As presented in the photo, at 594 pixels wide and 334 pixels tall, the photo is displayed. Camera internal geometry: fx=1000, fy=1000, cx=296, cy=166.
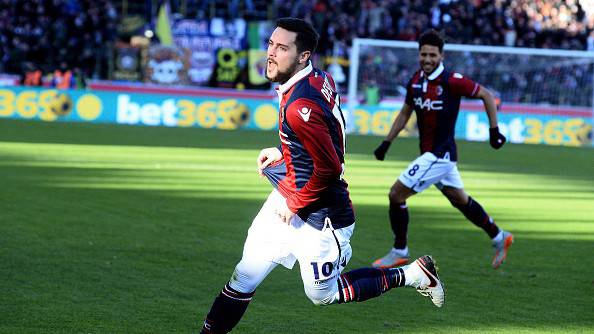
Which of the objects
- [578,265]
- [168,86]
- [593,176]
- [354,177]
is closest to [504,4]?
[168,86]

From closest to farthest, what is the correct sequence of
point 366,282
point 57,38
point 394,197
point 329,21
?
point 366,282, point 394,197, point 57,38, point 329,21

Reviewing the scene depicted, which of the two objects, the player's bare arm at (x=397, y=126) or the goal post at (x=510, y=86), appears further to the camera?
the goal post at (x=510, y=86)

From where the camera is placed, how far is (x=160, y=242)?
9672mm

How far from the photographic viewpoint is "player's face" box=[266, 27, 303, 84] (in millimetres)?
5145

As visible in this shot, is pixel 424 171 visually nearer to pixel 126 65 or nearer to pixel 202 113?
pixel 202 113

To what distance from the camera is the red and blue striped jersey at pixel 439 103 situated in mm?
8953

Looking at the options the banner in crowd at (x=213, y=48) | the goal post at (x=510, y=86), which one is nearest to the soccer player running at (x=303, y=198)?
the goal post at (x=510, y=86)

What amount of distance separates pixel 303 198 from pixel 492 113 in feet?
13.8

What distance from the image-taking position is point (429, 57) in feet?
29.1

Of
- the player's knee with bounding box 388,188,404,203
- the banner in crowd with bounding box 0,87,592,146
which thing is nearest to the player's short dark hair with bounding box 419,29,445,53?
the player's knee with bounding box 388,188,404,203

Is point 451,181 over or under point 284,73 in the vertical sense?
under

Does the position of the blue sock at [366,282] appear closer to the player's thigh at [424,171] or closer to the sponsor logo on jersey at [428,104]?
the player's thigh at [424,171]

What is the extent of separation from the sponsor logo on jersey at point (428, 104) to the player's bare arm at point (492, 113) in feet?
1.14

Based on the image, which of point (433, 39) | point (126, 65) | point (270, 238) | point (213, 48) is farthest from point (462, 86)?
point (213, 48)
